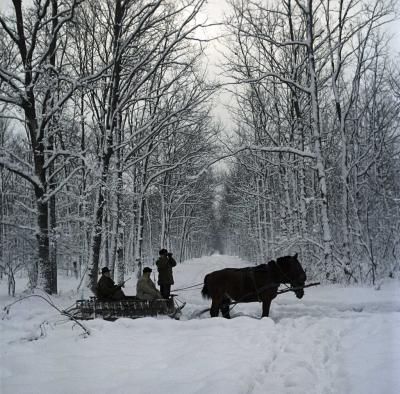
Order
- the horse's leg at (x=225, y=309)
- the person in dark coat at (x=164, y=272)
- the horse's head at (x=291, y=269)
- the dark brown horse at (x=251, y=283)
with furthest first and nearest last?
the person in dark coat at (x=164, y=272)
the horse's head at (x=291, y=269)
the horse's leg at (x=225, y=309)
the dark brown horse at (x=251, y=283)

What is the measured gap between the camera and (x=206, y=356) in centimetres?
619

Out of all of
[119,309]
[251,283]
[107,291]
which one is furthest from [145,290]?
[251,283]

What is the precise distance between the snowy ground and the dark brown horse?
2.59 ft

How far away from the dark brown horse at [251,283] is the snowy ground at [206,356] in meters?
0.79

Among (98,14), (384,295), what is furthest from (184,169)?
(384,295)

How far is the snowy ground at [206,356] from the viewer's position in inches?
188

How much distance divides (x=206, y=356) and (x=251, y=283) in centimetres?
406

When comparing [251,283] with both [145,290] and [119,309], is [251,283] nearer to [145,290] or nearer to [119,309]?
[145,290]

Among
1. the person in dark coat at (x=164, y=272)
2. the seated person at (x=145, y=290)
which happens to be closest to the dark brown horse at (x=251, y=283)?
the seated person at (x=145, y=290)

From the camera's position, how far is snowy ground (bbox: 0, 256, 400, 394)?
479cm

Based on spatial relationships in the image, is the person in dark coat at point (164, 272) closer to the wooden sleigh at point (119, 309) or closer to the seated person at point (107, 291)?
the seated person at point (107, 291)

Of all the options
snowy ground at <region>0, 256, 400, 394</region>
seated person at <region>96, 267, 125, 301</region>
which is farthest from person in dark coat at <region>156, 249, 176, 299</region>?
snowy ground at <region>0, 256, 400, 394</region>

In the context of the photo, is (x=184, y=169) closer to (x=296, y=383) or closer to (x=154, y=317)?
(x=154, y=317)

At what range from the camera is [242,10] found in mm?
16266
